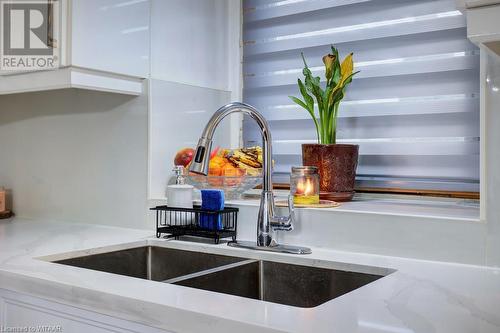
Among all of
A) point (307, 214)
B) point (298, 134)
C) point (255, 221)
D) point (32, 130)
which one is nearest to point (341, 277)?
point (307, 214)

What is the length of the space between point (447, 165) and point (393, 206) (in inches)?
9.6

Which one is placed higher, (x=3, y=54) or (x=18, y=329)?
(x=3, y=54)

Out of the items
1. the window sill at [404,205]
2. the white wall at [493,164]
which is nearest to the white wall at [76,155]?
the window sill at [404,205]

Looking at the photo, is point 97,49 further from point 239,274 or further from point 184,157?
point 239,274

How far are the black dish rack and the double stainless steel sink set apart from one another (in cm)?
6

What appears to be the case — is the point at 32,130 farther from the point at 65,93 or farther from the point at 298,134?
the point at 298,134

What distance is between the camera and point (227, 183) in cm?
178

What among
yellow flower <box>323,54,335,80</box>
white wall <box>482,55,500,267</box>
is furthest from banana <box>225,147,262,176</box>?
white wall <box>482,55,500,267</box>

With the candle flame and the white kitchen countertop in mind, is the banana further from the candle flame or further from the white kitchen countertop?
the white kitchen countertop

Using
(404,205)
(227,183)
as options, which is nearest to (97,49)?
(227,183)

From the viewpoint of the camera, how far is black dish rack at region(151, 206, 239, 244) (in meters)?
1.62

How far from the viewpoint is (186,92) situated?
1994 mm

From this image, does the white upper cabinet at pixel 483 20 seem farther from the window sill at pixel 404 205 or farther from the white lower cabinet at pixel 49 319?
the white lower cabinet at pixel 49 319

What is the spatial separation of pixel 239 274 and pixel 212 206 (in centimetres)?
26
